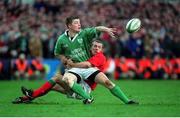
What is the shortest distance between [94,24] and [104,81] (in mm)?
15111

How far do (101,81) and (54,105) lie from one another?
1095 mm

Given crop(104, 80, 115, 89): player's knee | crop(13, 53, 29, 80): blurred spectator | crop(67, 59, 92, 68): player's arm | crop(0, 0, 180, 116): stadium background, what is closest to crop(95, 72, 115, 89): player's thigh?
crop(104, 80, 115, 89): player's knee

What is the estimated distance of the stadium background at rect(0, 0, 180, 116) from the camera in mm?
27297

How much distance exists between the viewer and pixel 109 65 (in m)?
27.8

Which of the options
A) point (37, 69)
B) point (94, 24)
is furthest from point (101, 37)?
point (37, 69)

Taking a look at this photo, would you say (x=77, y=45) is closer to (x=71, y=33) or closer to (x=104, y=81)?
(x=71, y=33)

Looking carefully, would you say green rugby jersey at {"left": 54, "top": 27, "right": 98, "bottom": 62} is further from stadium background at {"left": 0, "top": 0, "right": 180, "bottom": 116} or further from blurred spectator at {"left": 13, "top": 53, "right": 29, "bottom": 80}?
blurred spectator at {"left": 13, "top": 53, "right": 29, "bottom": 80}

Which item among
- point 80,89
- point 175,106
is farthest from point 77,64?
point 175,106

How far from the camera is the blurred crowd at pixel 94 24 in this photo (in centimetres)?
2731

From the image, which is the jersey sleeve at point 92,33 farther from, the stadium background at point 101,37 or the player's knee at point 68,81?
the stadium background at point 101,37

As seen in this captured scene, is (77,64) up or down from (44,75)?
up

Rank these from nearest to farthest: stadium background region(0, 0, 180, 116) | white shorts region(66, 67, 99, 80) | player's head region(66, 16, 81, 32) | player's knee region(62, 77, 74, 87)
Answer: player's knee region(62, 77, 74, 87) < white shorts region(66, 67, 99, 80) < player's head region(66, 16, 81, 32) < stadium background region(0, 0, 180, 116)

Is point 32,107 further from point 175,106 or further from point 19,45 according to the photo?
point 19,45

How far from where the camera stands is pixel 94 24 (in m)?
28.1
